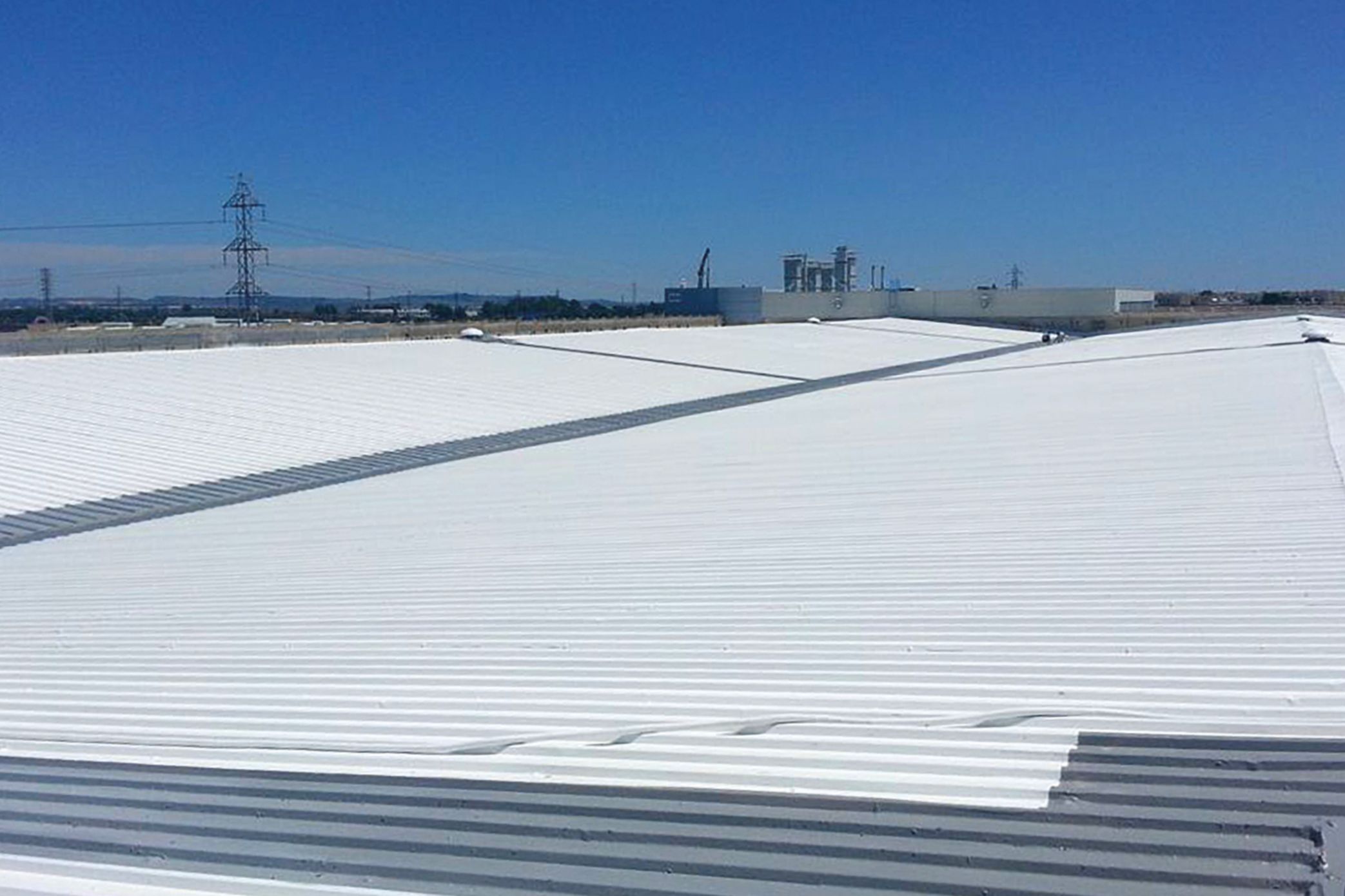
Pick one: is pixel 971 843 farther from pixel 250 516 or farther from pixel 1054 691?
pixel 250 516

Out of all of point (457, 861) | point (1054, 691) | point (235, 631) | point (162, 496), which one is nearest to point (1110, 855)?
point (1054, 691)

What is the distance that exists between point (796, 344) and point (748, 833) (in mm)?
35449

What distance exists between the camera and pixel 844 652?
548cm

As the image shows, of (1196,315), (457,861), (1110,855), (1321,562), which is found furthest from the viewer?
(1196,315)

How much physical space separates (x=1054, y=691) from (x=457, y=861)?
2.22 m

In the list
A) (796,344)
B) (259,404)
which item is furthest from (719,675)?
(796,344)

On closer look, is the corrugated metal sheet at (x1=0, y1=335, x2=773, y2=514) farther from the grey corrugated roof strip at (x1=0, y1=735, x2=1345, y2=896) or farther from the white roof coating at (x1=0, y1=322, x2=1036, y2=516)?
the grey corrugated roof strip at (x1=0, y1=735, x2=1345, y2=896)

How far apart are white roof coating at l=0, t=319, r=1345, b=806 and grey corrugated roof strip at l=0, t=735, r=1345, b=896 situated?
15 centimetres

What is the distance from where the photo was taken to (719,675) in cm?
532

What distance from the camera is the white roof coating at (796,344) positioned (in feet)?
108

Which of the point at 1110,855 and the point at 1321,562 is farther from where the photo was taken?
the point at 1321,562

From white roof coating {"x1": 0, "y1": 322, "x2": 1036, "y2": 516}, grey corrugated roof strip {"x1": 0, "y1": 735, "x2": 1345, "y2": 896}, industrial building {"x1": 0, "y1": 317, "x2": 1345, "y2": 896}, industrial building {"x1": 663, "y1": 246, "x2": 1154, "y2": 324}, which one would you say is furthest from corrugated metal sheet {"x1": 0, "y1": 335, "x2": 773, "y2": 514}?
industrial building {"x1": 663, "y1": 246, "x2": 1154, "y2": 324}

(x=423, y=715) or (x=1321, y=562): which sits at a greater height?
(x=1321, y=562)

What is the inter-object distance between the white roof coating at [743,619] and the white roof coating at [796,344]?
20374 millimetres
